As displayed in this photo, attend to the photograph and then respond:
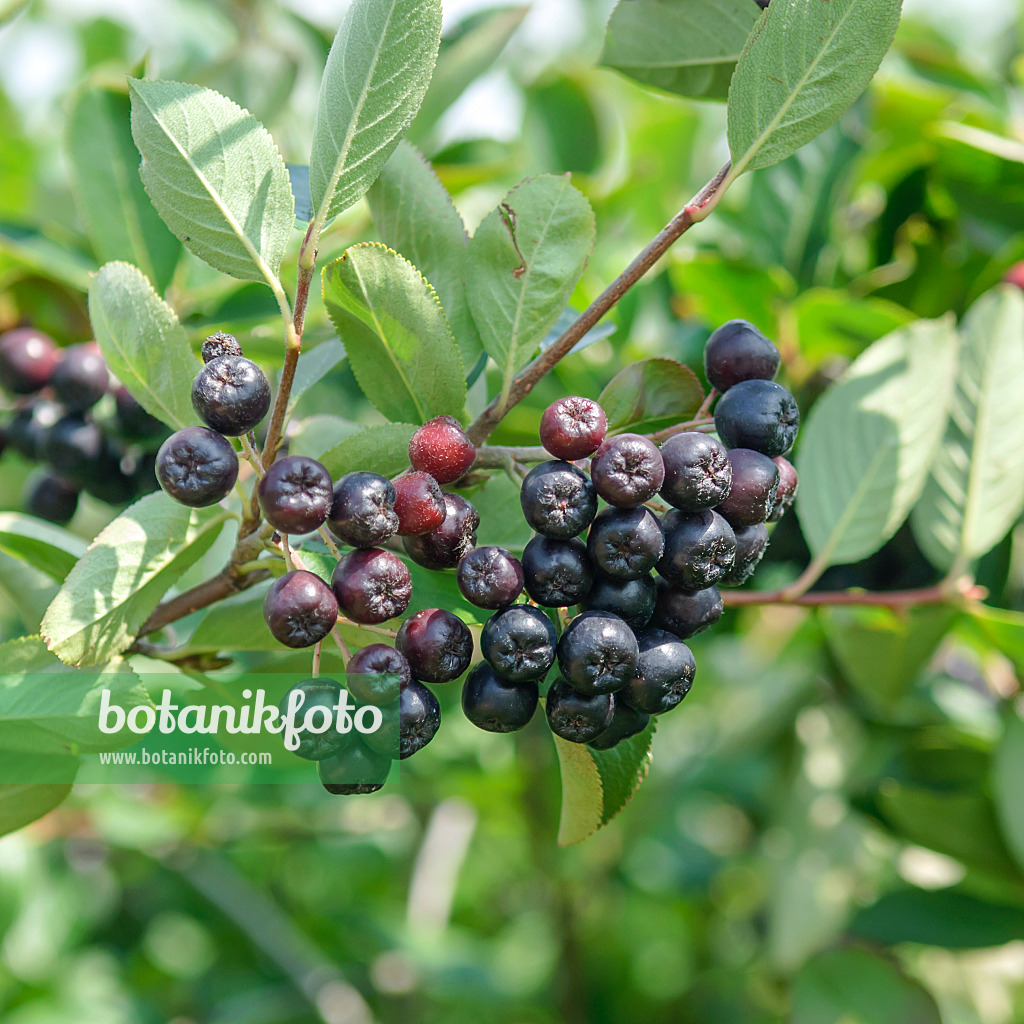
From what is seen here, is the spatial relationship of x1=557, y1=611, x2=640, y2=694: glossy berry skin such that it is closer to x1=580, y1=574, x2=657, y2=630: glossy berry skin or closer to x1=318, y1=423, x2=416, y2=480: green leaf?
x1=580, y1=574, x2=657, y2=630: glossy berry skin

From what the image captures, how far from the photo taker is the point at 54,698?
1.03 metres

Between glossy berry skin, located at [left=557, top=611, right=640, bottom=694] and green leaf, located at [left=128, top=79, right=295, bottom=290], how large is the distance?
46cm

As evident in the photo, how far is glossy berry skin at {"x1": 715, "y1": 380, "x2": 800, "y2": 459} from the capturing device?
98 cm

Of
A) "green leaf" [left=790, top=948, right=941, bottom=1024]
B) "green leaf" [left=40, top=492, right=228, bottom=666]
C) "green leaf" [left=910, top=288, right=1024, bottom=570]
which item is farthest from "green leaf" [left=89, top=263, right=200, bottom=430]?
"green leaf" [left=790, top=948, right=941, bottom=1024]

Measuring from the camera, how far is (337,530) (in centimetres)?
87

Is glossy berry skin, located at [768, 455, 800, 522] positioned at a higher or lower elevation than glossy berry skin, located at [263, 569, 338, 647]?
higher

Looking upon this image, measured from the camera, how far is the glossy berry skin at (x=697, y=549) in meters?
0.90

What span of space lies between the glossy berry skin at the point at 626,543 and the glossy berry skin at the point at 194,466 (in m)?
0.36

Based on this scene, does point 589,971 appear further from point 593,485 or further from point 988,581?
point 593,485

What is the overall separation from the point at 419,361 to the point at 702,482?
13.3 inches

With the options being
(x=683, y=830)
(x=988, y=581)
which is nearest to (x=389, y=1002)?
(x=683, y=830)

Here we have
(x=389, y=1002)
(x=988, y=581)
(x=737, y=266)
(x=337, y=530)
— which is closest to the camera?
(x=337, y=530)

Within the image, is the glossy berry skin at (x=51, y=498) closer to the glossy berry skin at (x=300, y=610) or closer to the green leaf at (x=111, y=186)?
the green leaf at (x=111, y=186)

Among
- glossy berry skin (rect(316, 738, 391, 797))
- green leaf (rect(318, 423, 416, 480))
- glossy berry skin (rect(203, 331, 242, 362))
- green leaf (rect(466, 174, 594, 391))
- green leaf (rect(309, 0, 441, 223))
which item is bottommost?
glossy berry skin (rect(316, 738, 391, 797))
